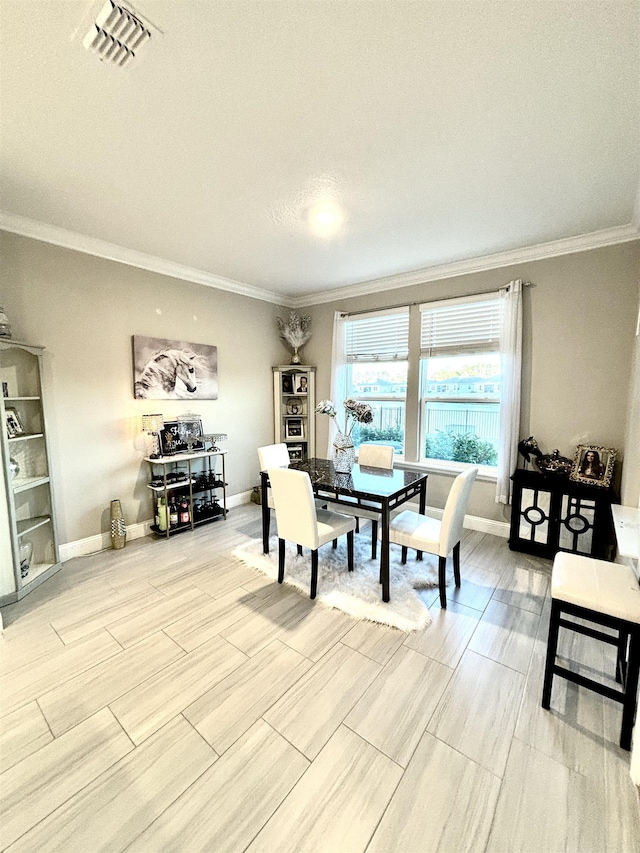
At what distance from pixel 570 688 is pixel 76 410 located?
12.8 feet

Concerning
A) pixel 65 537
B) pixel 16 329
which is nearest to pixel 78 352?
pixel 16 329

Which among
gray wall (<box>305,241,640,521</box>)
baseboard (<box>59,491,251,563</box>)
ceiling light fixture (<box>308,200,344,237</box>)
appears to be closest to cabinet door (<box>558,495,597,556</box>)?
gray wall (<box>305,241,640,521</box>)

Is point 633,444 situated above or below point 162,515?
above

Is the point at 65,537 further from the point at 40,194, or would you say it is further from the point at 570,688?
the point at 570,688

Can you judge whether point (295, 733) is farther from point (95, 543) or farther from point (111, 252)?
point (111, 252)

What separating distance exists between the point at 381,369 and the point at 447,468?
56.5 inches

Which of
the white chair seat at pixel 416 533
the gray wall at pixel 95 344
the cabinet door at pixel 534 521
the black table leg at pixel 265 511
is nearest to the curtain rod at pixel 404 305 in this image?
the gray wall at pixel 95 344

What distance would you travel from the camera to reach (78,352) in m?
2.98

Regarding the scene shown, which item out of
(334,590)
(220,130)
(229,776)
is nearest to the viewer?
(229,776)

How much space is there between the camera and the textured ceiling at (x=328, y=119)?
119 centimetres

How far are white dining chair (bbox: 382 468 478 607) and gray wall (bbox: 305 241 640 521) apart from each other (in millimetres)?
1379

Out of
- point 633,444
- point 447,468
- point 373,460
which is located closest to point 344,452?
point 373,460

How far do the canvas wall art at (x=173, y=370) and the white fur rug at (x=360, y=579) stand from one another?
1778mm

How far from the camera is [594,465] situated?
283cm
